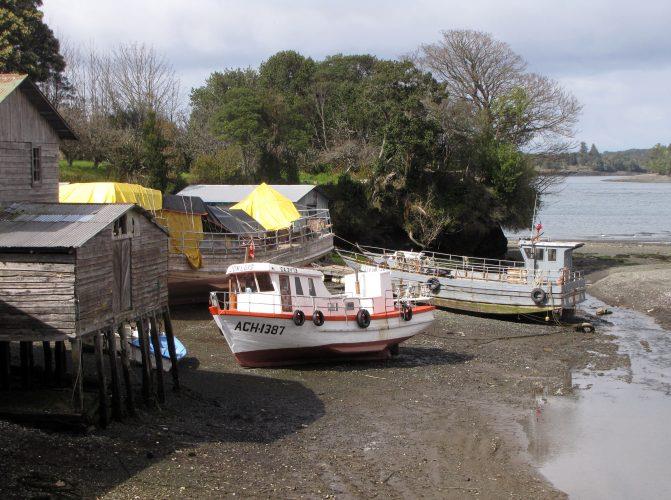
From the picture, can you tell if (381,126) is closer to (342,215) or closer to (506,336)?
(342,215)

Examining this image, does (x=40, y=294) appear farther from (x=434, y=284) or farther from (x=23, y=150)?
(x=434, y=284)

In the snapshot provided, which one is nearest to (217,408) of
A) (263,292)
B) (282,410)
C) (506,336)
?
(282,410)

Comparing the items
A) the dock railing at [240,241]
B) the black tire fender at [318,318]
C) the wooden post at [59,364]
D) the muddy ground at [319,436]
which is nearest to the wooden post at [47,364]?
the wooden post at [59,364]

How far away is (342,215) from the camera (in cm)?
4991

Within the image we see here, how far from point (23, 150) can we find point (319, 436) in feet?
32.1

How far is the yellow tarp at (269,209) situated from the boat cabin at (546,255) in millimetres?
10450

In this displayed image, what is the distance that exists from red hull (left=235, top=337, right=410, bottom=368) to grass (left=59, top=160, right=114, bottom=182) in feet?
81.5

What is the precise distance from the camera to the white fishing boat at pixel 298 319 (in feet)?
78.5

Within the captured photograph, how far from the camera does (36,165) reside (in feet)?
65.7

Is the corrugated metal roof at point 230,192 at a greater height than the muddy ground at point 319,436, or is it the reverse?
the corrugated metal roof at point 230,192

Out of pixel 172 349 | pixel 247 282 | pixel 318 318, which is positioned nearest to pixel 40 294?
pixel 172 349

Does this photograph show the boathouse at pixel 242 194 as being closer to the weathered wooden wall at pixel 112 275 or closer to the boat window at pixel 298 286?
the boat window at pixel 298 286

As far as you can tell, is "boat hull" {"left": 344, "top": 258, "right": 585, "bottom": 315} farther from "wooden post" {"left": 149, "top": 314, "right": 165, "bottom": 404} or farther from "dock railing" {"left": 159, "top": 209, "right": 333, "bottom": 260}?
→ "wooden post" {"left": 149, "top": 314, "right": 165, "bottom": 404}

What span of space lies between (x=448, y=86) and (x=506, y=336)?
31.5m
